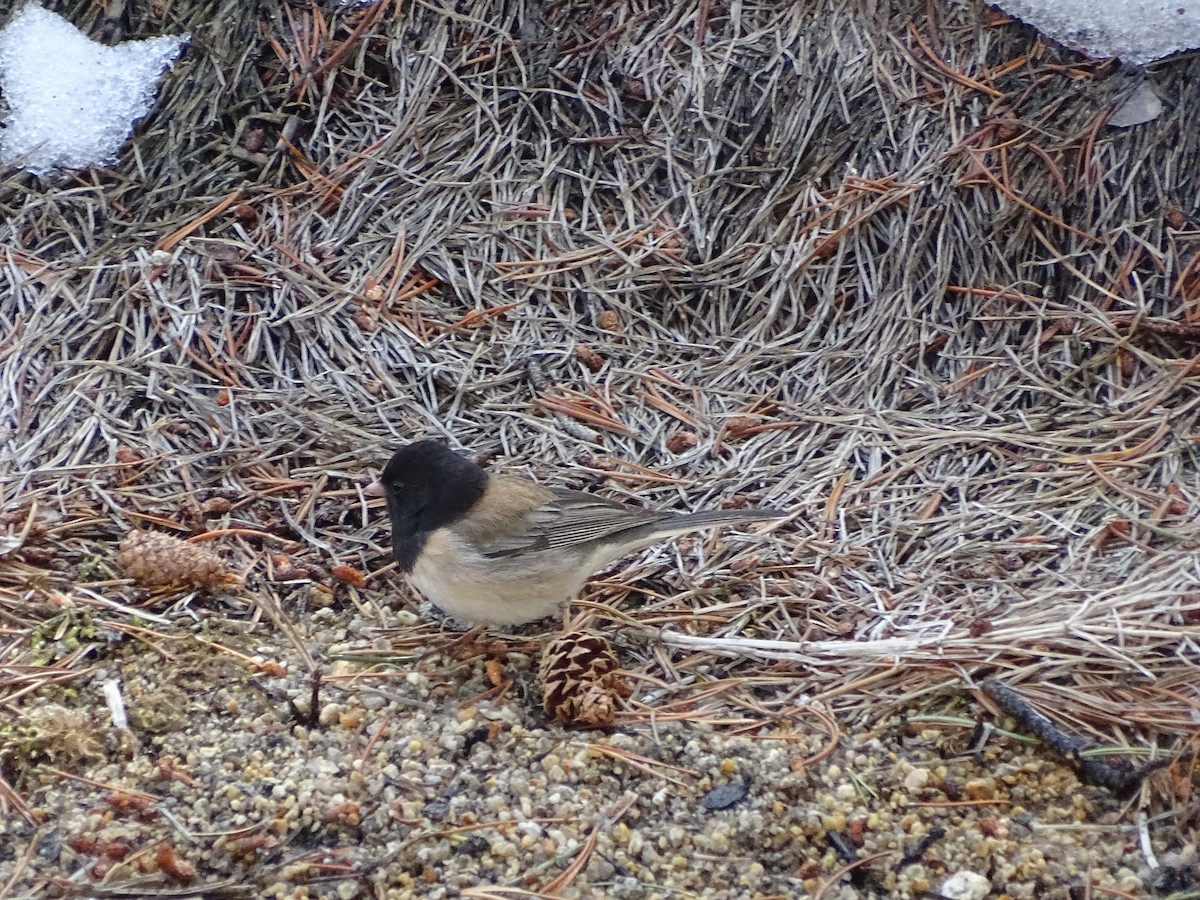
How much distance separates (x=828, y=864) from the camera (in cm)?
247

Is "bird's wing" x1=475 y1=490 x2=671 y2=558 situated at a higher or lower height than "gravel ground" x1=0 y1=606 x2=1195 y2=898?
higher

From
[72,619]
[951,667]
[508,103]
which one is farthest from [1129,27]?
[72,619]

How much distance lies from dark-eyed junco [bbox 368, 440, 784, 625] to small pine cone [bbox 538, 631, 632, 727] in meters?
0.28

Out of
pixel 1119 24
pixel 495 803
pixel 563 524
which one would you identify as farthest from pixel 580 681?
pixel 1119 24

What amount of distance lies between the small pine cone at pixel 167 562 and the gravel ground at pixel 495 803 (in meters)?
0.23

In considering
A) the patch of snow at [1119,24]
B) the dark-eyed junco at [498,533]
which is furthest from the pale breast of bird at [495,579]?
the patch of snow at [1119,24]

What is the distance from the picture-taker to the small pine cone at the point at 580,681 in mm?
2873

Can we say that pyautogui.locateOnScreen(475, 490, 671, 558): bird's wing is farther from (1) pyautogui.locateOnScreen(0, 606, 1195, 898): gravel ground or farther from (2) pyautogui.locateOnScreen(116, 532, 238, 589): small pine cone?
(2) pyautogui.locateOnScreen(116, 532, 238, 589): small pine cone

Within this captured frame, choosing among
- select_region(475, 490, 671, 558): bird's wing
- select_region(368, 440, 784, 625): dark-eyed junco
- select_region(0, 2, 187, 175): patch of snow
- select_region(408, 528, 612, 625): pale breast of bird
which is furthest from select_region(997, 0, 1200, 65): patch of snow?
select_region(0, 2, 187, 175): patch of snow

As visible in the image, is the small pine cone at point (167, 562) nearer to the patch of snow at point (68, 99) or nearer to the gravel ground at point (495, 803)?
the gravel ground at point (495, 803)

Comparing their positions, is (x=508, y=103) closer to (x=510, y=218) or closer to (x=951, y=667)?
(x=510, y=218)

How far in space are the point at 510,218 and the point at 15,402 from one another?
5.37 feet

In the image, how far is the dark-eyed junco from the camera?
3.23m

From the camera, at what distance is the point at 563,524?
3350mm
